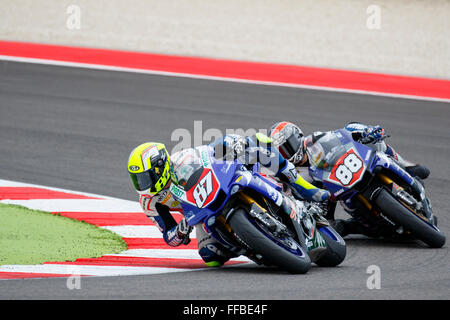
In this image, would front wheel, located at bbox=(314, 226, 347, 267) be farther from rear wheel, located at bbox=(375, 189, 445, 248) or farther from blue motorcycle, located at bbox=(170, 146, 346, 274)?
rear wheel, located at bbox=(375, 189, 445, 248)

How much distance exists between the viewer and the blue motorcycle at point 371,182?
7.34m

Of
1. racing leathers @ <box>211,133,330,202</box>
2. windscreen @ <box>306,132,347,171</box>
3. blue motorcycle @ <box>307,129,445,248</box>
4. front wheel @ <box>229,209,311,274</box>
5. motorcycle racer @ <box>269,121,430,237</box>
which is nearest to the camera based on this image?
front wheel @ <box>229,209,311,274</box>

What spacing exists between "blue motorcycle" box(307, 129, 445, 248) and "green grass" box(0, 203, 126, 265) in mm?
A: 1958

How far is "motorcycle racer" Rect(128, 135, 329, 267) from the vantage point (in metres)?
6.13

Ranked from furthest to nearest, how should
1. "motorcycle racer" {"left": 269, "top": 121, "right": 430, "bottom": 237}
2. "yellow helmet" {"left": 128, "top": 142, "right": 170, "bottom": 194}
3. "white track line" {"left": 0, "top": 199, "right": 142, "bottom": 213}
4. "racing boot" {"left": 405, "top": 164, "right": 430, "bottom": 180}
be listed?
"white track line" {"left": 0, "top": 199, "right": 142, "bottom": 213} → "racing boot" {"left": 405, "top": 164, "right": 430, "bottom": 180} → "motorcycle racer" {"left": 269, "top": 121, "right": 430, "bottom": 237} → "yellow helmet" {"left": 128, "top": 142, "right": 170, "bottom": 194}

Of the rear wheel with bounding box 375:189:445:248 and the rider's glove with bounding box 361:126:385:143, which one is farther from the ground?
the rider's glove with bounding box 361:126:385:143

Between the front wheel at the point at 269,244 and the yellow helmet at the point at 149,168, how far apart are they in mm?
687

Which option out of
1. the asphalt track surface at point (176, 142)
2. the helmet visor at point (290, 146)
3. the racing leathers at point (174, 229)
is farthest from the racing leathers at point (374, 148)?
the racing leathers at point (174, 229)

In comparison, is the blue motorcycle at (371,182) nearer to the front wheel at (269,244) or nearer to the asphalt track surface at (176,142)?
the asphalt track surface at (176,142)

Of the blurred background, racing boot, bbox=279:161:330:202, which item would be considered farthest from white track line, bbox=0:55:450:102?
racing boot, bbox=279:161:330:202

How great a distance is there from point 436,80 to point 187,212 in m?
13.2

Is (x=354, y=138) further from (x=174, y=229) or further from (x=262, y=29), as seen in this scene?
(x=262, y=29)
